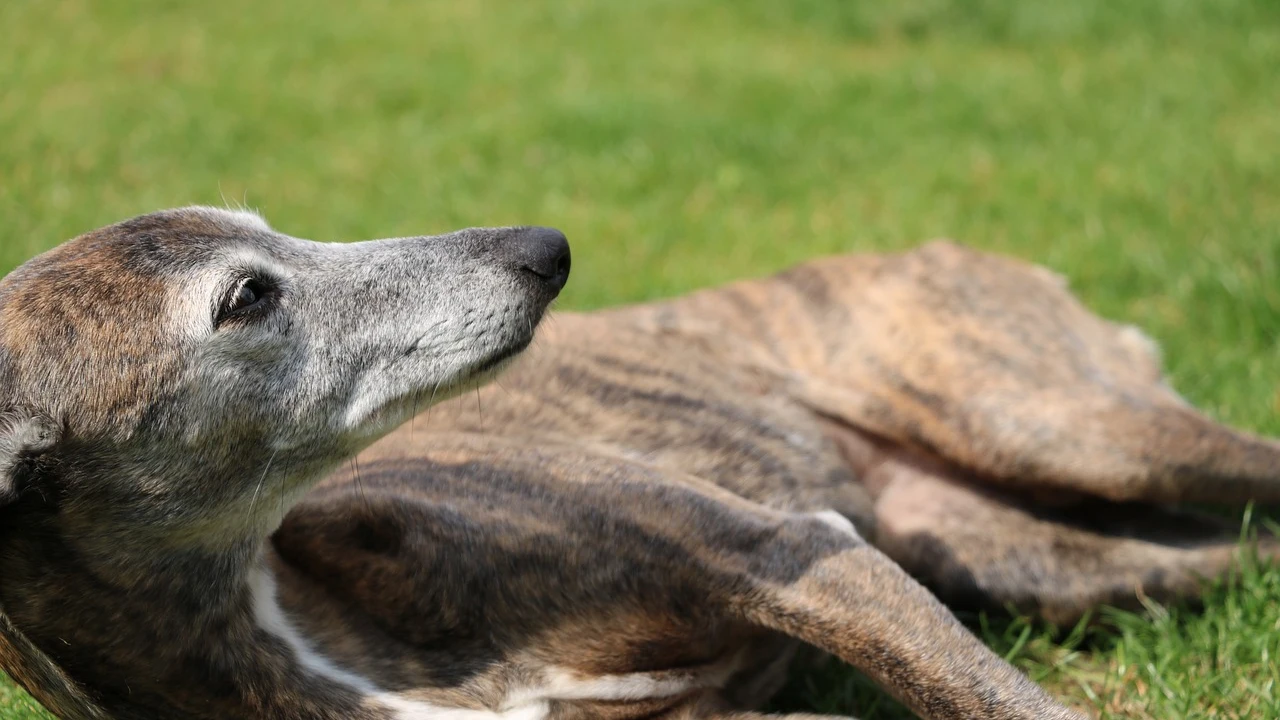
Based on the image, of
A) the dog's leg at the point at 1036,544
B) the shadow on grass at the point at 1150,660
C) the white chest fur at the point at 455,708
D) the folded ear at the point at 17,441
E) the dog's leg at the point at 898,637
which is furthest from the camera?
the dog's leg at the point at 1036,544

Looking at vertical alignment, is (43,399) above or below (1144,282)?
above

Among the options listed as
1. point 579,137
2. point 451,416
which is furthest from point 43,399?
point 579,137

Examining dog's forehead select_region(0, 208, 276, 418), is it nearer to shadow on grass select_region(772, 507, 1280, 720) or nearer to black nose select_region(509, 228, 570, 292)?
black nose select_region(509, 228, 570, 292)

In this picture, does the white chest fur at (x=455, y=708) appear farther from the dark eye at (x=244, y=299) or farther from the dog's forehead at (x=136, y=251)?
the dog's forehead at (x=136, y=251)

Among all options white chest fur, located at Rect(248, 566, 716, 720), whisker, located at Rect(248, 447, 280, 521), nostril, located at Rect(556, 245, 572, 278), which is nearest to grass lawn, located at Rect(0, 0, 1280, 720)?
white chest fur, located at Rect(248, 566, 716, 720)

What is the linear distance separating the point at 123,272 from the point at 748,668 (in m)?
1.72

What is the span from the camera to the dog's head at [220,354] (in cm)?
250

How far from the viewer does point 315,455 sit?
2670 mm

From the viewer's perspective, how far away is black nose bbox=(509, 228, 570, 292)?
2.86 meters

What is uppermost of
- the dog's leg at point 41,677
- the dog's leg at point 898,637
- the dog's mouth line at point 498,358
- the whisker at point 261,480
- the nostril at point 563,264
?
the nostril at point 563,264

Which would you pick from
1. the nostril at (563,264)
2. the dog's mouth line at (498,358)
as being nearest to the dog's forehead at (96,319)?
the dog's mouth line at (498,358)

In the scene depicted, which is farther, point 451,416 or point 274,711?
point 451,416

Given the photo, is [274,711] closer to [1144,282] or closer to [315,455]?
[315,455]

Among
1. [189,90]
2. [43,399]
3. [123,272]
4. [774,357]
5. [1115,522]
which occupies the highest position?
[189,90]
